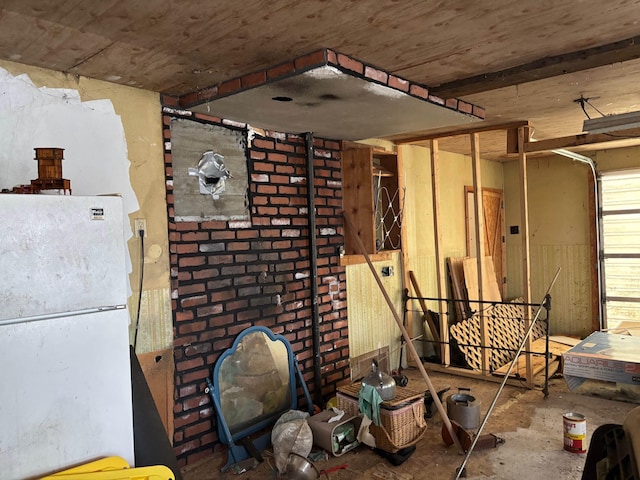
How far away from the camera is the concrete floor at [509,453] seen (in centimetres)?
284

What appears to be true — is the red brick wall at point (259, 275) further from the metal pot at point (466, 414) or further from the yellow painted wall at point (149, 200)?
the metal pot at point (466, 414)

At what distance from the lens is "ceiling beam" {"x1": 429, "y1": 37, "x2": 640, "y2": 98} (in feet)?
7.93

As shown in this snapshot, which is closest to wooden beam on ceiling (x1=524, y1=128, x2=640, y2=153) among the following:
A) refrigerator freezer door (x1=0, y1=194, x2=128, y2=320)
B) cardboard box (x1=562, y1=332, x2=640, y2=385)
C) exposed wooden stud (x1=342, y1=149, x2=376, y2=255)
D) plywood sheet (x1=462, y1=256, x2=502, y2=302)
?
exposed wooden stud (x1=342, y1=149, x2=376, y2=255)

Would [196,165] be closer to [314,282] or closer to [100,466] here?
[314,282]

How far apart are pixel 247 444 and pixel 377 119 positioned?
7.88 ft

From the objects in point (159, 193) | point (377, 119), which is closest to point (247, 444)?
point (159, 193)

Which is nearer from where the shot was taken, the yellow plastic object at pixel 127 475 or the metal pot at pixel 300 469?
the yellow plastic object at pixel 127 475

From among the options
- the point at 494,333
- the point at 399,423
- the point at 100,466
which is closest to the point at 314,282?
the point at 399,423

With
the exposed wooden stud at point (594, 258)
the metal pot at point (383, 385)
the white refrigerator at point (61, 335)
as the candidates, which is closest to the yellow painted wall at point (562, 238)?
the exposed wooden stud at point (594, 258)

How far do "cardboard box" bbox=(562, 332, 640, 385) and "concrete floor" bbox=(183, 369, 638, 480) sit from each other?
15cm

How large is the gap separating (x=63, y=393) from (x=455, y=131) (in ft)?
12.7

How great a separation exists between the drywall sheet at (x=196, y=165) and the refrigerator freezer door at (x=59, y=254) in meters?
0.98

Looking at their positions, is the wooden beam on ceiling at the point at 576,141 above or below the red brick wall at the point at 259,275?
above

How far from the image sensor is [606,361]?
3.85 meters
